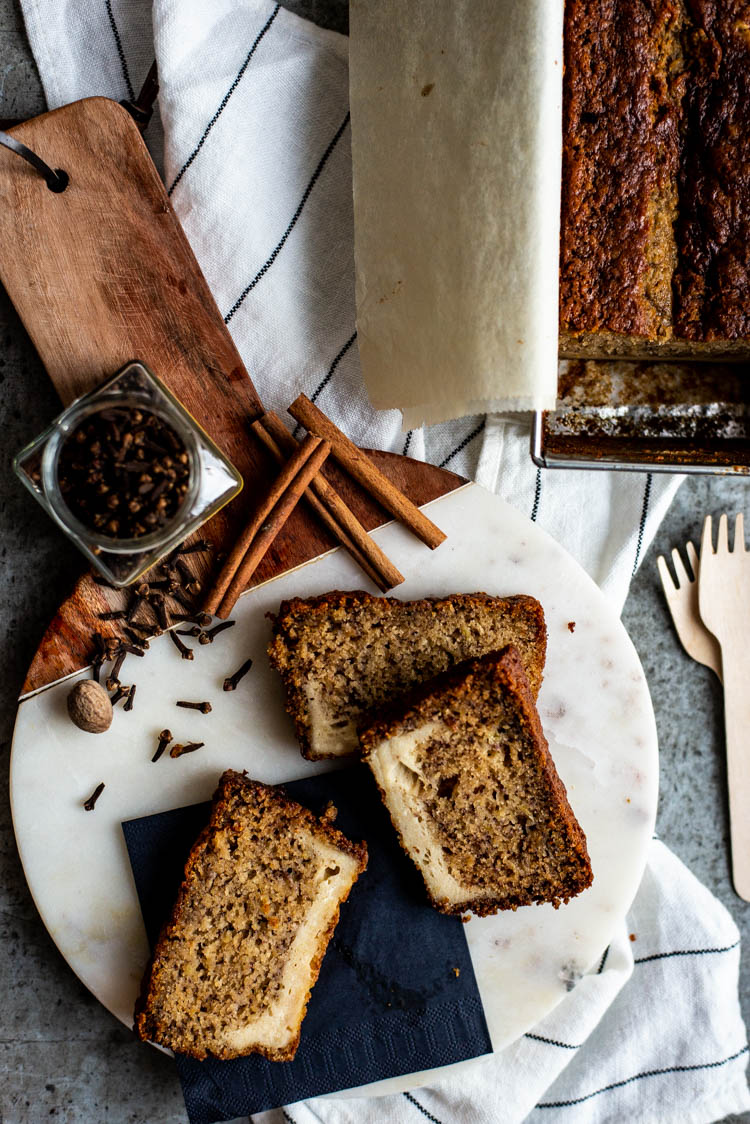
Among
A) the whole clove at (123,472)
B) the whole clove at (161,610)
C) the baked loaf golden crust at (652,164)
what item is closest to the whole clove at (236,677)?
the whole clove at (161,610)

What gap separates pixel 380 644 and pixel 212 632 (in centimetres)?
51

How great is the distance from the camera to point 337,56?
265 centimetres

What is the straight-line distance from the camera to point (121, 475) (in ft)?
7.22

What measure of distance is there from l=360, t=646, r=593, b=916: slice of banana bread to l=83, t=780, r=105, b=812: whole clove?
822 millimetres

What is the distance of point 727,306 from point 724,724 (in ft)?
4.73

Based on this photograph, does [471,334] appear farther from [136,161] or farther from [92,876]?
[92,876]

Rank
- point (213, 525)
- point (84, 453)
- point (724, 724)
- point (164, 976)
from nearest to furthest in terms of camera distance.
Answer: point (84, 453)
point (164, 976)
point (213, 525)
point (724, 724)

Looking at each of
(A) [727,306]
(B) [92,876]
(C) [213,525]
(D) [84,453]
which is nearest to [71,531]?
(D) [84,453]

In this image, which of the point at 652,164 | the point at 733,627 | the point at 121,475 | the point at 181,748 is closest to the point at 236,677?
the point at 181,748

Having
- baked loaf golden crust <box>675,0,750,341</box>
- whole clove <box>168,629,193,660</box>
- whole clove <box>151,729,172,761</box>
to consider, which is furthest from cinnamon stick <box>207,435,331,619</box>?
baked loaf golden crust <box>675,0,750,341</box>

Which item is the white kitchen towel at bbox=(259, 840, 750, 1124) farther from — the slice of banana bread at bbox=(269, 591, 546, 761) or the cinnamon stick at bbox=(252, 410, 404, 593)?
the cinnamon stick at bbox=(252, 410, 404, 593)

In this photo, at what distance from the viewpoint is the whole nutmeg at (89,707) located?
2438mm

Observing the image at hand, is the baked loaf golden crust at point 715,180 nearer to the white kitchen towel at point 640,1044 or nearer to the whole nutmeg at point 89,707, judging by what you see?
the white kitchen towel at point 640,1044

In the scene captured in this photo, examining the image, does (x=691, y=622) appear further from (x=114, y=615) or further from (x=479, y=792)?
(x=114, y=615)
